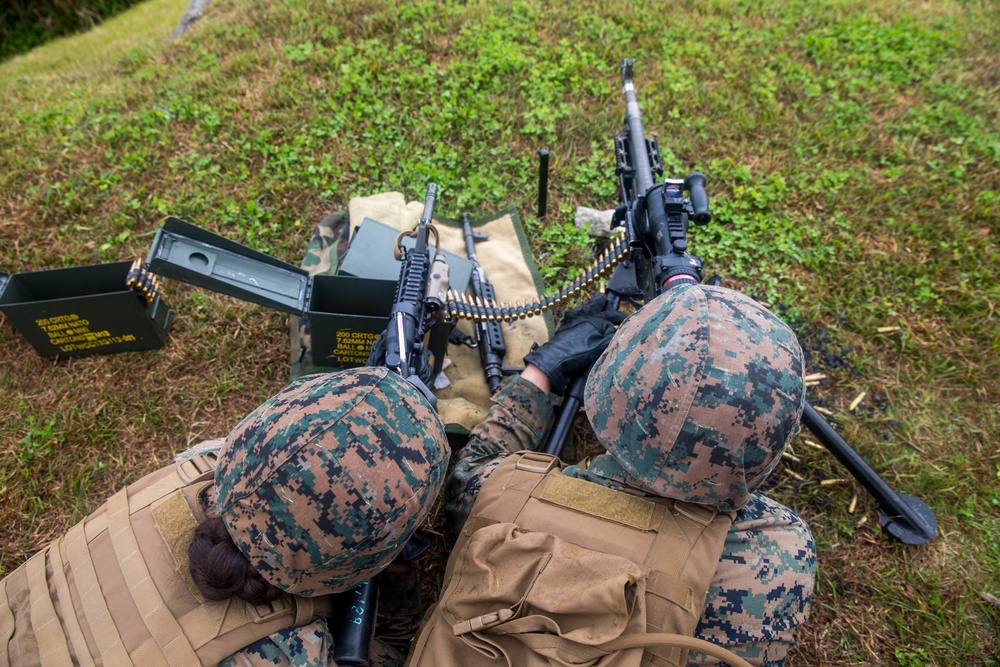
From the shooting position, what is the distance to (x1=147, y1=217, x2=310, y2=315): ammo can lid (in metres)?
3.60

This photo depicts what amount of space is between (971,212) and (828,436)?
3131mm

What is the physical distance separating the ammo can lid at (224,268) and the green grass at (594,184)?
1.68 ft

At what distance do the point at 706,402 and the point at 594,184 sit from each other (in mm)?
3486

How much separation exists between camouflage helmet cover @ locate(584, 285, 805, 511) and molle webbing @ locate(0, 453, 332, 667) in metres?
1.50

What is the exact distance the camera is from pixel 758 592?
7.82 feet

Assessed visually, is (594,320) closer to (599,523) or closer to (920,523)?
(599,523)

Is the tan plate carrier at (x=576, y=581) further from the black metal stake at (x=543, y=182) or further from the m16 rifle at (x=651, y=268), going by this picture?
the black metal stake at (x=543, y=182)

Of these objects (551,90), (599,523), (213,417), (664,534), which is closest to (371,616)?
(599,523)

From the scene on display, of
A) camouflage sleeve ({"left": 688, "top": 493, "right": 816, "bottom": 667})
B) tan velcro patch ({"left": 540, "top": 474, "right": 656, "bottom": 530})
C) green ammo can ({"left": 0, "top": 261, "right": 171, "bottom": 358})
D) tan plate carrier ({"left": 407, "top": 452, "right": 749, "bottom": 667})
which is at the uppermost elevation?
green ammo can ({"left": 0, "top": 261, "right": 171, "bottom": 358})

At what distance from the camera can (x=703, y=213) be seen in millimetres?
3301

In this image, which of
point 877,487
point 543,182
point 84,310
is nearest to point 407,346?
point 543,182

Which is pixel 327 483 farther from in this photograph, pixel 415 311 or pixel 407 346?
pixel 415 311

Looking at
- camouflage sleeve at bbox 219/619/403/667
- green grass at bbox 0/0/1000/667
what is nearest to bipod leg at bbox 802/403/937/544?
green grass at bbox 0/0/1000/667

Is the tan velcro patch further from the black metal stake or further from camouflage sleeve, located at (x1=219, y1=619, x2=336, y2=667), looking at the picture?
the black metal stake
